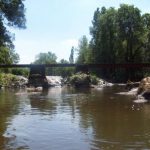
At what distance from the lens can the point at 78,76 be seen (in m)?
79.4

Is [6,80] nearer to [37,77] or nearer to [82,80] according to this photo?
[37,77]

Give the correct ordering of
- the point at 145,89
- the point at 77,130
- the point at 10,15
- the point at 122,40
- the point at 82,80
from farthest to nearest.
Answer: the point at 122,40, the point at 82,80, the point at 10,15, the point at 145,89, the point at 77,130

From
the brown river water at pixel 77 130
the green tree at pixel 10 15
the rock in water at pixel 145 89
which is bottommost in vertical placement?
the brown river water at pixel 77 130

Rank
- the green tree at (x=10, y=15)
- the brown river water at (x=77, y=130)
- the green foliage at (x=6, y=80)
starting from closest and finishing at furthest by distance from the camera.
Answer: the brown river water at (x=77, y=130)
the green tree at (x=10, y=15)
the green foliage at (x=6, y=80)

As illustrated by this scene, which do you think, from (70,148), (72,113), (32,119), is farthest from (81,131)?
(72,113)

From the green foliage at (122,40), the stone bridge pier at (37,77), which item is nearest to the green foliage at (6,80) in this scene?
the stone bridge pier at (37,77)

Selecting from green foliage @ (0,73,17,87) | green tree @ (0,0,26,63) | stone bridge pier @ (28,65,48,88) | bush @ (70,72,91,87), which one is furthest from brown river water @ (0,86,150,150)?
stone bridge pier @ (28,65,48,88)

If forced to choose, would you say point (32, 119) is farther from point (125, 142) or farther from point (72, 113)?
point (125, 142)

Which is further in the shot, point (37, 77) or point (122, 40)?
point (122, 40)

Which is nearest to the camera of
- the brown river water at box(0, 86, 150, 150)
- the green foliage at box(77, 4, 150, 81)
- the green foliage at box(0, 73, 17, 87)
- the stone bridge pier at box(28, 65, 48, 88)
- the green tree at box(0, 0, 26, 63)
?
the brown river water at box(0, 86, 150, 150)

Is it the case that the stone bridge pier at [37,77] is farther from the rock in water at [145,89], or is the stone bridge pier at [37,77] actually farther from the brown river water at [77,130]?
the brown river water at [77,130]

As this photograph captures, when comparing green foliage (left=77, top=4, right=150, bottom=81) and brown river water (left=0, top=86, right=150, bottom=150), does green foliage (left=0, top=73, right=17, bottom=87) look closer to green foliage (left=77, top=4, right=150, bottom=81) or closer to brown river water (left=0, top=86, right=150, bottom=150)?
green foliage (left=77, top=4, right=150, bottom=81)

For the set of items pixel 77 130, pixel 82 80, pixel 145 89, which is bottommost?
pixel 77 130

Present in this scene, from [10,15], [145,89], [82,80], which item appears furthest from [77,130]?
[82,80]
